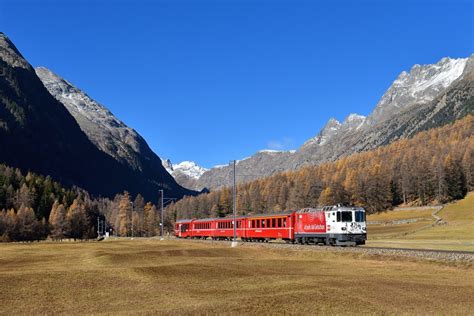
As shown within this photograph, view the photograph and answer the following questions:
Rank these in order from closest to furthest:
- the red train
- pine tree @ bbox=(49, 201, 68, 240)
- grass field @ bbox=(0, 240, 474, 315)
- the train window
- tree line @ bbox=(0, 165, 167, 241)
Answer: grass field @ bbox=(0, 240, 474, 315) → the red train → the train window → tree line @ bbox=(0, 165, 167, 241) → pine tree @ bbox=(49, 201, 68, 240)

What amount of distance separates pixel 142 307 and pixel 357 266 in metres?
21.9

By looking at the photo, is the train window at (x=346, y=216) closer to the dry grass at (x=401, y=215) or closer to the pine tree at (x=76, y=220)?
the dry grass at (x=401, y=215)

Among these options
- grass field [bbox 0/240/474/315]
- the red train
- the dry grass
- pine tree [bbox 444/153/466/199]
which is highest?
pine tree [bbox 444/153/466/199]

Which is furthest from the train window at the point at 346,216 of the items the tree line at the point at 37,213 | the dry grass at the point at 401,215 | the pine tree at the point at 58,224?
the pine tree at the point at 58,224

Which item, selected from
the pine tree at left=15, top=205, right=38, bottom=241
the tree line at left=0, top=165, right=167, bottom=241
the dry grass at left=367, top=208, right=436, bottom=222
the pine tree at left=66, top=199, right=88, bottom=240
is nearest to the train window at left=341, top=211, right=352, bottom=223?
the dry grass at left=367, top=208, right=436, bottom=222

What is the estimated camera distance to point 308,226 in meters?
64.4

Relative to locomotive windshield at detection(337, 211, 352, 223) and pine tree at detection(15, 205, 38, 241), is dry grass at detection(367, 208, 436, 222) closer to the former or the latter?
locomotive windshield at detection(337, 211, 352, 223)

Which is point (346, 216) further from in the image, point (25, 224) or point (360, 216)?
point (25, 224)

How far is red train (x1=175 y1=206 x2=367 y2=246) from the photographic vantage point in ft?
190

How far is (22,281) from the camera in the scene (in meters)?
31.9

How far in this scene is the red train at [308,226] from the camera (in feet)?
190

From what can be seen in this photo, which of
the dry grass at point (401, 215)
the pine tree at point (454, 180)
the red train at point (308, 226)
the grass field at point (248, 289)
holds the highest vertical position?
the pine tree at point (454, 180)

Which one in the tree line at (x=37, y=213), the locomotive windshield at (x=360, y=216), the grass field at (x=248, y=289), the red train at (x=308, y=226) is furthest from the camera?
the tree line at (x=37, y=213)

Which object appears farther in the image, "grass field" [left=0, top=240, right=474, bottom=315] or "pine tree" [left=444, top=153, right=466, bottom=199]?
"pine tree" [left=444, top=153, right=466, bottom=199]
